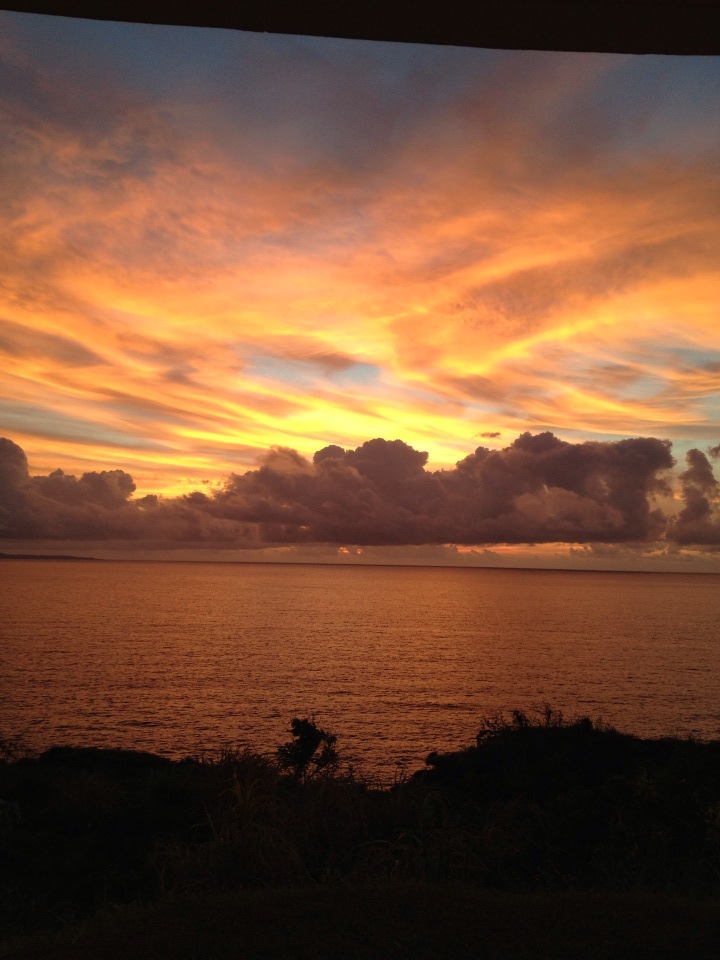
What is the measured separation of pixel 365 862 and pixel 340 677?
4284 centimetres

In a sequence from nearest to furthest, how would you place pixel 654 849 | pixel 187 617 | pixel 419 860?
pixel 419 860, pixel 654 849, pixel 187 617

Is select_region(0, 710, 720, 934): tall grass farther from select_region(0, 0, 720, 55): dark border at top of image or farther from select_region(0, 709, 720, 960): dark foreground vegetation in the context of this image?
select_region(0, 0, 720, 55): dark border at top of image

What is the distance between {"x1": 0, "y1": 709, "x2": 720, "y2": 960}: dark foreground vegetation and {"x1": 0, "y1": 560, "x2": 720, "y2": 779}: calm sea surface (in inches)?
586

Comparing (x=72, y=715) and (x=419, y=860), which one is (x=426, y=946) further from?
(x=72, y=715)

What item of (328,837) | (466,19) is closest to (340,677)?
(328,837)

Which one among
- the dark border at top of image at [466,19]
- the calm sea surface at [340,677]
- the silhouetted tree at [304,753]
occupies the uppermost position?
the dark border at top of image at [466,19]

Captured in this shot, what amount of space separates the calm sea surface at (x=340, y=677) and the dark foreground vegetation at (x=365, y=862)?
48.8ft

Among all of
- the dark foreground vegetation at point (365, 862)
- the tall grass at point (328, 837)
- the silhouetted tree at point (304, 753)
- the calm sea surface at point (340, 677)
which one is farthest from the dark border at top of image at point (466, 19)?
the calm sea surface at point (340, 677)

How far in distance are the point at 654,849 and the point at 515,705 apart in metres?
32.9

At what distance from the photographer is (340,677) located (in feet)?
164

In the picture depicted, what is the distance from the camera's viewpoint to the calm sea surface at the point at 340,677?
1337 inches

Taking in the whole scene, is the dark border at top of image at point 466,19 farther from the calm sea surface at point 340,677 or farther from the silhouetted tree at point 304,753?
the calm sea surface at point 340,677

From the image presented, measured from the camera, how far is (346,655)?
61469 millimetres

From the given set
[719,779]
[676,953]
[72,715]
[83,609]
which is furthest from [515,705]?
[83,609]
